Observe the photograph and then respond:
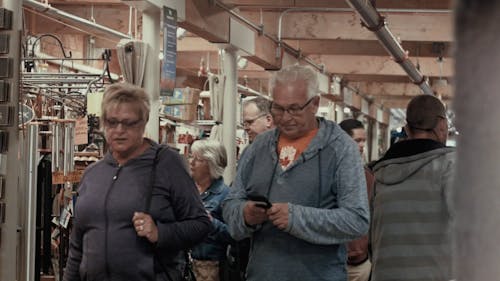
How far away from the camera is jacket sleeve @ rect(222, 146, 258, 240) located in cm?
284

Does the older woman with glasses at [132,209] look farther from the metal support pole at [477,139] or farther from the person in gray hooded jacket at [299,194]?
the metal support pole at [477,139]

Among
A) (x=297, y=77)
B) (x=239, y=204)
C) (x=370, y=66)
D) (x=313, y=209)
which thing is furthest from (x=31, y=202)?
(x=370, y=66)

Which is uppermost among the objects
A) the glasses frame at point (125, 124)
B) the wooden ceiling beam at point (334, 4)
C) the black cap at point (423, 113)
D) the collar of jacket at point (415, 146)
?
the wooden ceiling beam at point (334, 4)

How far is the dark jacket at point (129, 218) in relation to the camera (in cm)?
297

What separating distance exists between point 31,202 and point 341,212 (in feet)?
9.68

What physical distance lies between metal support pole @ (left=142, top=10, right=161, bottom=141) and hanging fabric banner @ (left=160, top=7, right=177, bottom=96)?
46 millimetres

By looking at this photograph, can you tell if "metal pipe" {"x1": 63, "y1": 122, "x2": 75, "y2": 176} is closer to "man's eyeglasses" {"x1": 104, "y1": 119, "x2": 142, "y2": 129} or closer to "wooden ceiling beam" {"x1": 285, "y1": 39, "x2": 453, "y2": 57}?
"man's eyeglasses" {"x1": 104, "y1": 119, "x2": 142, "y2": 129}

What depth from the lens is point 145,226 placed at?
2926 millimetres

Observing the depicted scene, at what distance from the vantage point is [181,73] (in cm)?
1614

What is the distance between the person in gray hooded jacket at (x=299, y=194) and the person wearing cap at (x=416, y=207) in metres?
0.36

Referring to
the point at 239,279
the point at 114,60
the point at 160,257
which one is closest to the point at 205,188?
the point at 239,279

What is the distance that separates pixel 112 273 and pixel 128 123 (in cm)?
55

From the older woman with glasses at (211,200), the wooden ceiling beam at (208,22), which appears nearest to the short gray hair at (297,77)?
the older woman with glasses at (211,200)

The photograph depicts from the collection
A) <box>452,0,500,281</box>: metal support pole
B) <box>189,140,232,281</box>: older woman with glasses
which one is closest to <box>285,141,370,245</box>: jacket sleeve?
<box>189,140,232,281</box>: older woman with glasses
